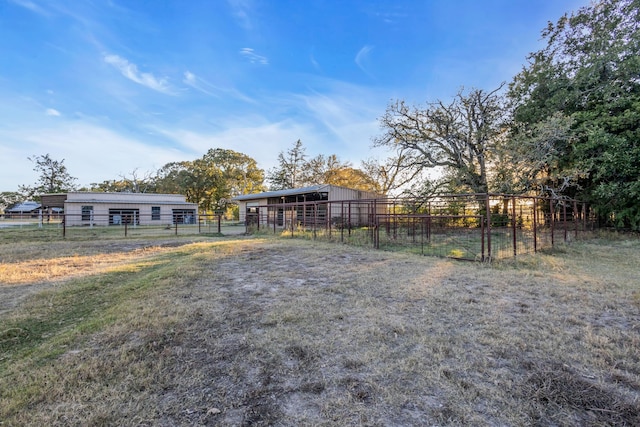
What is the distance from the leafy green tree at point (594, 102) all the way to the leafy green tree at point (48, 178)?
2050 inches

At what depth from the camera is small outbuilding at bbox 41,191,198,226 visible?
21.3m

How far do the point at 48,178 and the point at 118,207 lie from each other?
25846 millimetres

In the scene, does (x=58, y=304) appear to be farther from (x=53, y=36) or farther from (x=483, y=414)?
(x=53, y=36)

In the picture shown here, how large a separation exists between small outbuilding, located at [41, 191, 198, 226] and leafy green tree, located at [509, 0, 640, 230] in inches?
867

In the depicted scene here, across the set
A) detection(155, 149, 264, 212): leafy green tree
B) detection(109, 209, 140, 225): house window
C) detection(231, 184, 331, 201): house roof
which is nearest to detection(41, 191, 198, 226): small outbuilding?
detection(109, 209, 140, 225): house window

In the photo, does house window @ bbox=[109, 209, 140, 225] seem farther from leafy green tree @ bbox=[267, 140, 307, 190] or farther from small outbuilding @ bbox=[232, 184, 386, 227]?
leafy green tree @ bbox=[267, 140, 307, 190]

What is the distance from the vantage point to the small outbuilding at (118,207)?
2128cm

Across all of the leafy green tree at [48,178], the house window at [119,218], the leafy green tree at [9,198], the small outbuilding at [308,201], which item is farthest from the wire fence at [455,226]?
the leafy green tree at [9,198]

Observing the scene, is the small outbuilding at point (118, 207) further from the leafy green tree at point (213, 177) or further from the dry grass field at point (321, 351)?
the dry grass field at point (321, 351)

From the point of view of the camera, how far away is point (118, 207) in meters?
22.6

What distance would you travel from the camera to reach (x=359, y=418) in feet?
4.95

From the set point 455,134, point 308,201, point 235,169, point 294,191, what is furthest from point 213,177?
point 455,134

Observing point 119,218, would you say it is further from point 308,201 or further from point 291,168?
point 291,168

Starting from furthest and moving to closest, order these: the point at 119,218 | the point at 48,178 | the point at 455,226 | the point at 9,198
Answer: the point at 9,198 → the point at 48,178 → the point at 119,218 → the point at 455,226
